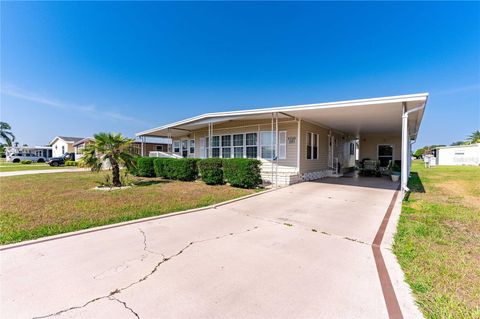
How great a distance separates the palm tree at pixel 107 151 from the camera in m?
9.06

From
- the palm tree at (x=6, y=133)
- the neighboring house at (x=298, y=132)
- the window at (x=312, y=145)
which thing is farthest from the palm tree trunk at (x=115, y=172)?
the palm tree at (x=6, y=133)

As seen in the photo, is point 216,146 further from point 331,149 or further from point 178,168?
point 331,149

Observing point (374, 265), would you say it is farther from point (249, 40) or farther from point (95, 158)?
point (249, 40)

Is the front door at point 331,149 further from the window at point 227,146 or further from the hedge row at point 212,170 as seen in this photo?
the hedge row at point 212,170

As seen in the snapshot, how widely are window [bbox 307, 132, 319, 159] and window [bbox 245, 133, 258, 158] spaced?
9.76ft

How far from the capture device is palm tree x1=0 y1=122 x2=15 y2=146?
50.6 meters

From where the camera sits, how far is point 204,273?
2.65 m

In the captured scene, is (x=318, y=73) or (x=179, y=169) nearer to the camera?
(x=179, y=169)

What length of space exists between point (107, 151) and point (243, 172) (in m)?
5.82

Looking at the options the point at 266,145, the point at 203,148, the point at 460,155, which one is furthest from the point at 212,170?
the point at 460,155

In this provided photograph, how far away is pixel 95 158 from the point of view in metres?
9.19

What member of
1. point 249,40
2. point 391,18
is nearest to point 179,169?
point 249,40

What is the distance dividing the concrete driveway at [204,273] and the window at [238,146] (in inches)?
342

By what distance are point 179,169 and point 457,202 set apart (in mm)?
11129
